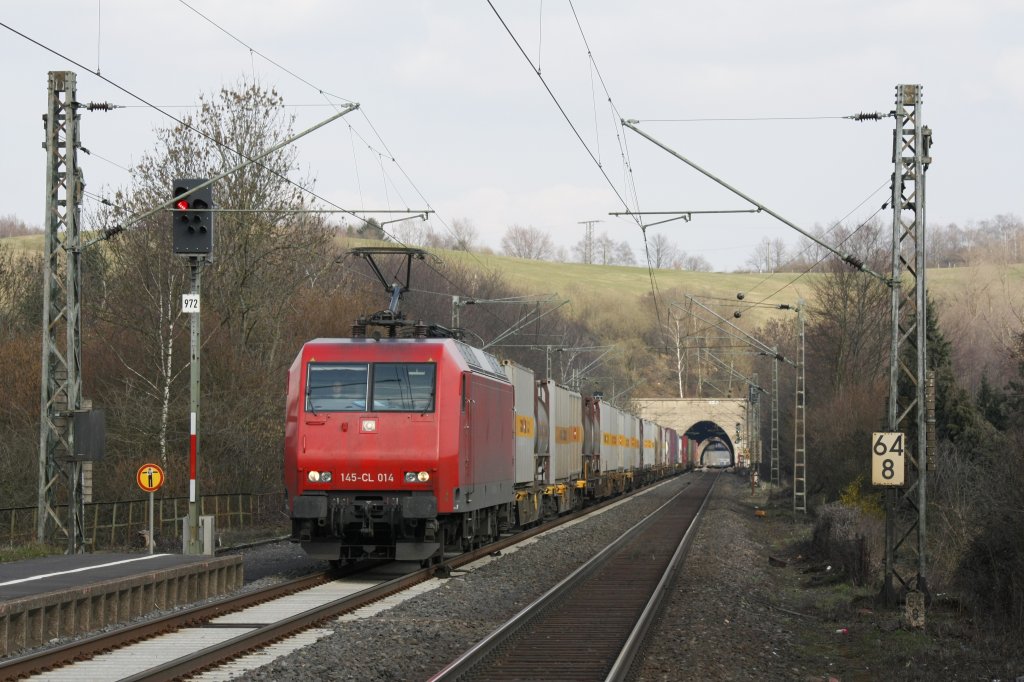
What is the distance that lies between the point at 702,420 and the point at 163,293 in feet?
292

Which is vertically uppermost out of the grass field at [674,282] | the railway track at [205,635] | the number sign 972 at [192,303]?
the grass field at [674,282]

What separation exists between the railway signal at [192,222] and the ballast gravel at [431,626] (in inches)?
237

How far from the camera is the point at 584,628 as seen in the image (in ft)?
43.8

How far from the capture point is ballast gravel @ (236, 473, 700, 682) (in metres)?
10.5

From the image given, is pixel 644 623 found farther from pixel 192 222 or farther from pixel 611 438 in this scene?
pixel 611 438

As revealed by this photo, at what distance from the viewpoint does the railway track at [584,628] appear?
1070 centimetres

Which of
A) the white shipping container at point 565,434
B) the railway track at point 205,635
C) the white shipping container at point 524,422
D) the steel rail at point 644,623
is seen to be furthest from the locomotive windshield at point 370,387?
the white shipping container at point 565,434

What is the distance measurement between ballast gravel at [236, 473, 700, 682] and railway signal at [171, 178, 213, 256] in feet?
19.7

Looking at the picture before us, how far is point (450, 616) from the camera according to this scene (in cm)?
1405

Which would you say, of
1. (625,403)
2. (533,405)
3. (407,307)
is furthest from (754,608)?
(625,403)

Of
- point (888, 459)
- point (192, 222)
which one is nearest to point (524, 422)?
point (192, 222)

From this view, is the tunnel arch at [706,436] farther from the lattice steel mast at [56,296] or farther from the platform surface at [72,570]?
the platform surface at [72,570]

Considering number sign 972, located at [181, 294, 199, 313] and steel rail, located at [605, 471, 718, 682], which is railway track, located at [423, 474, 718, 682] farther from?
number sign 972, located at [181, 294, 199, 313]

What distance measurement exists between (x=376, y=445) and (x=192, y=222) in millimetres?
4299
